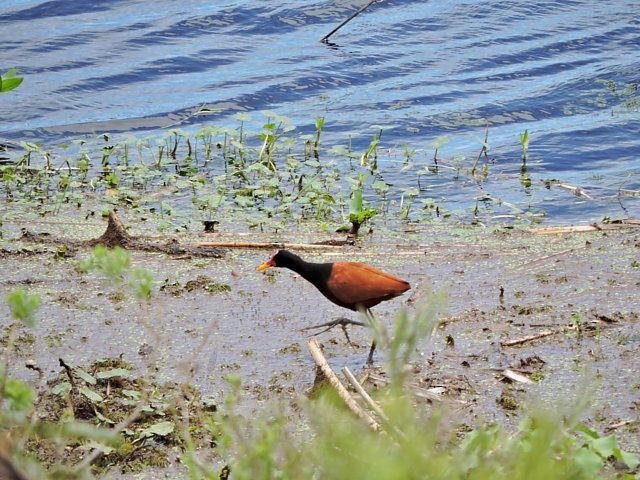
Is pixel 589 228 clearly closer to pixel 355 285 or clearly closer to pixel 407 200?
pixel 407 200

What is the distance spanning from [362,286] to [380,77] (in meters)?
8.83

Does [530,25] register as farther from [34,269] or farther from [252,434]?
[252,434]

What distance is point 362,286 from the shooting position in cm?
557

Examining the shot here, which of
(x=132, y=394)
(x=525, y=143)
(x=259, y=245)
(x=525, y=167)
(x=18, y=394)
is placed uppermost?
(x=18, y=394)

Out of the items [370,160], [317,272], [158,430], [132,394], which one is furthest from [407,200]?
[158,430]

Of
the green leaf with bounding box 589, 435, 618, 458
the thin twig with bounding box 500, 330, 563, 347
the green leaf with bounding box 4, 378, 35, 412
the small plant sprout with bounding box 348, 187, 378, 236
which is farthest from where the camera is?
the small plant sprout with bounding box 348, 187, 378, 236

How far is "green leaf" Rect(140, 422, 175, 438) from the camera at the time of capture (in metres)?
4.33

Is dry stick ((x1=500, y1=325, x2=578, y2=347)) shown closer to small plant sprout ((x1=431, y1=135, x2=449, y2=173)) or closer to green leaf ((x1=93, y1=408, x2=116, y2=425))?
green leaf ((x1=93, y1=408, x2=116, y2=425))

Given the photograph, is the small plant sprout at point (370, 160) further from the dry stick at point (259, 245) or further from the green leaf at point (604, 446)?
the green leaf at point (604, 446)

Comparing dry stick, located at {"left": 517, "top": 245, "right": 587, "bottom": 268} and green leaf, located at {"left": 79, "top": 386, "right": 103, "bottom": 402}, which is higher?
green leaf, located at {"left": 79, "top": 386, "right": 103, "bottom": 402}

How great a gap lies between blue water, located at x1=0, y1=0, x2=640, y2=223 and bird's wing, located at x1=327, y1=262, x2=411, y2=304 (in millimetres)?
3581

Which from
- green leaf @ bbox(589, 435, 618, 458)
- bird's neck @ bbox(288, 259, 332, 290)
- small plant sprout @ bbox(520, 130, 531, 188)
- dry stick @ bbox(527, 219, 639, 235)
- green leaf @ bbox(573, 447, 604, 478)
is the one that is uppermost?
green leaf @ bbox(573, 447, 604, 478)

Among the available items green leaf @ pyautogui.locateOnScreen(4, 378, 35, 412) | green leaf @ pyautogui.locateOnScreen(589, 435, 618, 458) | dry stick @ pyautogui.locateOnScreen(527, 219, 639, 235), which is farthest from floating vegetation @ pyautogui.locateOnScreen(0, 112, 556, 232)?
green leaf @ pyautogui.locateOnScreen(4, 378, 35, 412)

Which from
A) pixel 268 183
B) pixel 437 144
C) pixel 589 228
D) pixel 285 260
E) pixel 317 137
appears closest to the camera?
pixel 285 260
